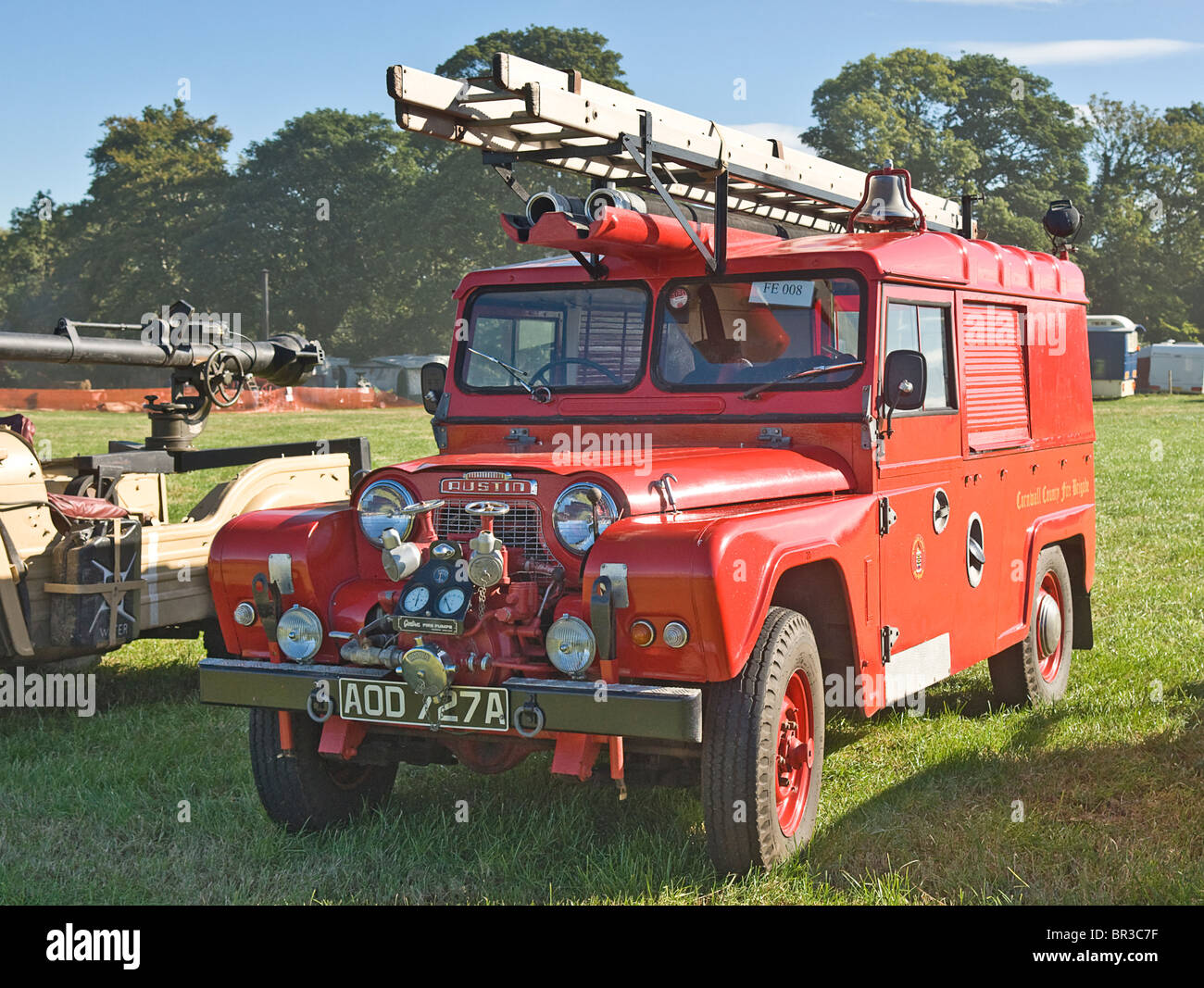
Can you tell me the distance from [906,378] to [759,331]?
710 millimetres

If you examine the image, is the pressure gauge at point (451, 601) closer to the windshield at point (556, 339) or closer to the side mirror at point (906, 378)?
the windshield at point (556, 339)

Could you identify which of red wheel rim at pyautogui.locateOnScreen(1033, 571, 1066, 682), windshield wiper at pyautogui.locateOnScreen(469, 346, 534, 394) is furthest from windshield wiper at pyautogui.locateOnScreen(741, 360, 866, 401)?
red wheel rim at pyautogui.locateOnScreen(1033, 571, 1066, 682)

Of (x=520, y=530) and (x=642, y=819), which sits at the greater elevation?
(x=520, y=530)

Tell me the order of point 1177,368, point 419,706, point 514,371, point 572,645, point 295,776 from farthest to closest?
1. point 1177,368
2. point 514,371
3. point 295,776
4. point 419,706
5. point 572,645

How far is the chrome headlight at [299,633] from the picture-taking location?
5.10m

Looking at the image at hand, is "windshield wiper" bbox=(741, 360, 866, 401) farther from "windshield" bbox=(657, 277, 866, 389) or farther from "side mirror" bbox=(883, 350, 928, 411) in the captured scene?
"side mirror" bbox=(883, 350, 928, 411)

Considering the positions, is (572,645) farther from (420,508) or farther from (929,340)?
(929,340)

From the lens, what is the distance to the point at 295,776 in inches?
213

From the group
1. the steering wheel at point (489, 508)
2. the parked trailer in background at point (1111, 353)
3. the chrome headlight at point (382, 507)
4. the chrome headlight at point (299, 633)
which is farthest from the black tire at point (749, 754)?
the parked trailer in background at point (1111, 353)

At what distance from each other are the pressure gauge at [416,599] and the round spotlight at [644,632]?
794 millimetres

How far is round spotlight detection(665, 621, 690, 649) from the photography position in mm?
4461

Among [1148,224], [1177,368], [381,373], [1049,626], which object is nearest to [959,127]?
[1148,224]

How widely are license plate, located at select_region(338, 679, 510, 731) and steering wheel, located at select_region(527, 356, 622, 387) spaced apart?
207 centimetres
